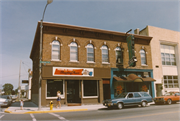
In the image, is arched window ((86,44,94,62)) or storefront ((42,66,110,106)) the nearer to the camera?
storefront ((42,66,110,106))

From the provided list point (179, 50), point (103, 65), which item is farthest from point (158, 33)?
point (103, 65)

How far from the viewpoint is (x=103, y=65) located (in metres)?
21.6

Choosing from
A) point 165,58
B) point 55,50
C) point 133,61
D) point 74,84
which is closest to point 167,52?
point 165,58

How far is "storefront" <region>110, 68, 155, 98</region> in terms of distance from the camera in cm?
2156

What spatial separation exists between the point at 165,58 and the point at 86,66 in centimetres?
1564

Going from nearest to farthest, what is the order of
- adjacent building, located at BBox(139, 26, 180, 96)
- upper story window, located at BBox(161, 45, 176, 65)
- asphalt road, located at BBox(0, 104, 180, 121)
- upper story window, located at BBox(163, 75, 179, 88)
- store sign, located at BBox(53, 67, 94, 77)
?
asphalt road, located at BBox(0, 104, 180, 121) < store sign, located at BBox(53, 67, 94, 77) < adjacent building, located at BBox(139, 26, 180, 96) < upper story window, located at BBox(163, 75, 179, 88) < upper story window, located at BBox(161, 45, 176, 65)

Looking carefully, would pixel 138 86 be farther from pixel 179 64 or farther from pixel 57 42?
pixel 57 42

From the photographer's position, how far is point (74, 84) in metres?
21.0

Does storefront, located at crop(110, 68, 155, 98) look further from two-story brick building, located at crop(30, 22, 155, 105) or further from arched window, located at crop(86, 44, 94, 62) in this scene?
arched window, located at crop(86, 44, 94, 62)

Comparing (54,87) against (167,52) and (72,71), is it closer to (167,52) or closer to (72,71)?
(72,71)

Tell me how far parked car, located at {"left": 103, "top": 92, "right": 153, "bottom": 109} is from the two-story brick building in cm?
471

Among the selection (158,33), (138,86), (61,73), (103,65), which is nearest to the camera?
(61,73)

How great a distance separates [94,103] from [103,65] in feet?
16.8

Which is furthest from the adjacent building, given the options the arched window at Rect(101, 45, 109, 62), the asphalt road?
the asphalt road
